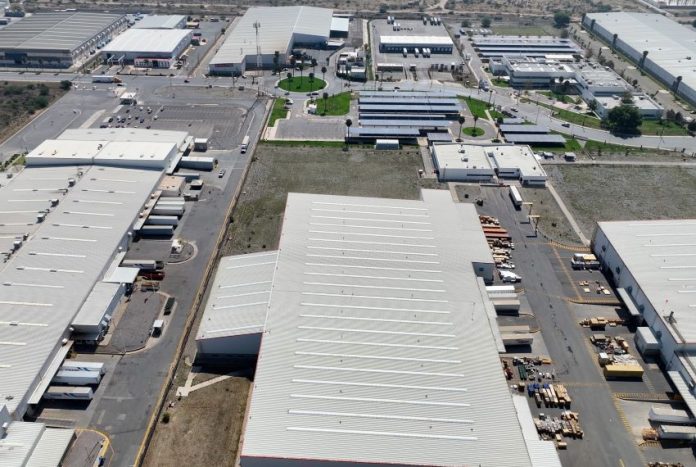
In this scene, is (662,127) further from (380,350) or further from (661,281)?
(380,350)

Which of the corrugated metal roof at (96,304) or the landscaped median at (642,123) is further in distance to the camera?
the landscaped median at (642,123)

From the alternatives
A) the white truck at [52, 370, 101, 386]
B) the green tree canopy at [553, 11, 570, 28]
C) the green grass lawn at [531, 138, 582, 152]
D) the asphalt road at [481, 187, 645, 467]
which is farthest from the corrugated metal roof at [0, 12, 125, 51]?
the green tree canopy at [553, 11, 570, 28]

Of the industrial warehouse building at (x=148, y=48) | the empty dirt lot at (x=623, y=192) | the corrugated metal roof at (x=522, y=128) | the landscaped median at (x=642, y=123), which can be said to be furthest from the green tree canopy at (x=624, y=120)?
the industrial warehouse building at (x=148, y=48)

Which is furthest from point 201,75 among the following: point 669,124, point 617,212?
point 669,124

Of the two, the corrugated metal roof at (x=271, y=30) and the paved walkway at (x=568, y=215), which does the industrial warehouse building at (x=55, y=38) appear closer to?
the corrugated metal roof at (x=271, y=30)

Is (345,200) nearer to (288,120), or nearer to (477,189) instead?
(477,189)

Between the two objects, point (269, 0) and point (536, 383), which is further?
point (269, 0)

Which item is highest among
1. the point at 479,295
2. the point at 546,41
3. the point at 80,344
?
the point at 546,41

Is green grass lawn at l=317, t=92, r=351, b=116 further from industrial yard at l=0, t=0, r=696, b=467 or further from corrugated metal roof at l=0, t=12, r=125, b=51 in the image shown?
corrugated metal roof at l=0, t=12, r=125, b=51
